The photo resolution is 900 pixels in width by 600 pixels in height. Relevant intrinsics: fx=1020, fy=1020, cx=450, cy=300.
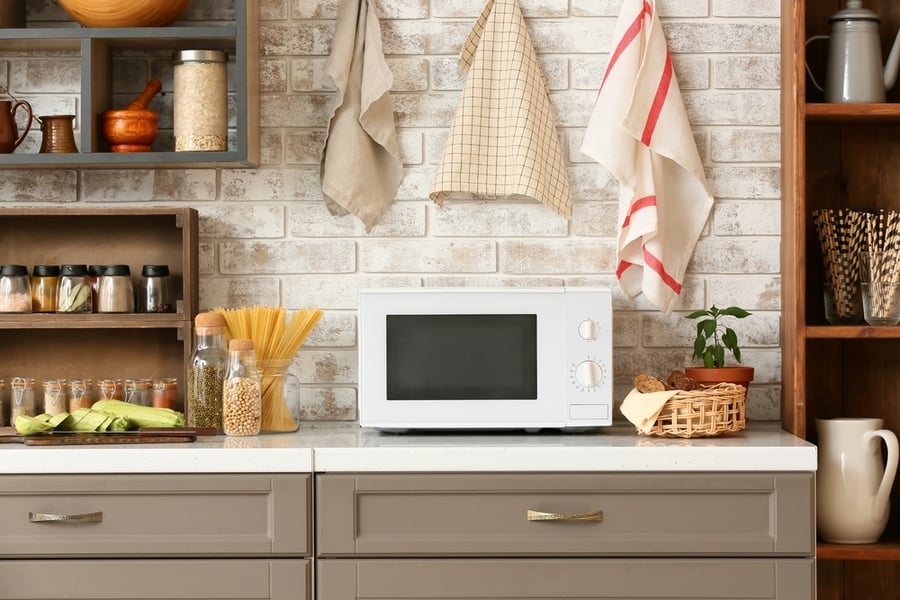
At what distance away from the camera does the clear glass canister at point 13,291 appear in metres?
2.17

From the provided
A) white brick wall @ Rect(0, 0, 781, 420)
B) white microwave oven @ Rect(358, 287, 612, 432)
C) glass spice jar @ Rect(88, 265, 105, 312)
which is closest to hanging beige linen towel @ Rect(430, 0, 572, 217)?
white brick wall @ Rect(0, 0, 781, 420)

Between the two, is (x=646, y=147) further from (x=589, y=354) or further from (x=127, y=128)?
(x=127, y=128)

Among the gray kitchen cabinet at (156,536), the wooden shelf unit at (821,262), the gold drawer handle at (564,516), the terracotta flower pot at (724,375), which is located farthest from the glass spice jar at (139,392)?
the wooden shelf unit at (821,262)

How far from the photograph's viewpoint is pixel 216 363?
2072 mm

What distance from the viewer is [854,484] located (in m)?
2.00

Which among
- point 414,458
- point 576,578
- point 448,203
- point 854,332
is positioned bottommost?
point 576,578

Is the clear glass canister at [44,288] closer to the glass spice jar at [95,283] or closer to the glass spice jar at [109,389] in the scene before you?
the glass spice jar at [95,283]

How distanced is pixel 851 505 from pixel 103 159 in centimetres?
167

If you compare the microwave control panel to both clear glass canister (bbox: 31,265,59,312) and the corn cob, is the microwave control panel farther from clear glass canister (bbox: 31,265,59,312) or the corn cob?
clear glass canister (bbox: 31,265,59,312)

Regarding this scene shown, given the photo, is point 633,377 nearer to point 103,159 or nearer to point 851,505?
point 851,505

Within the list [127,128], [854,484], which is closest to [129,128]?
[127,128]

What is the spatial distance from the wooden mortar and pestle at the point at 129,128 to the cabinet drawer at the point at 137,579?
872mm

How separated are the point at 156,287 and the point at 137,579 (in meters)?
0.66

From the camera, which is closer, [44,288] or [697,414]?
[697,414]
